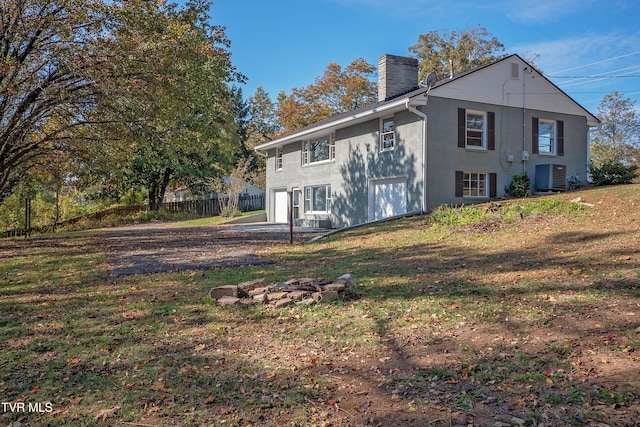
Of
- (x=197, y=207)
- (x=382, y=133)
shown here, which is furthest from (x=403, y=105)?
(x=197, y=207)

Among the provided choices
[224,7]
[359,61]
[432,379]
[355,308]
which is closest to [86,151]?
[224,7]

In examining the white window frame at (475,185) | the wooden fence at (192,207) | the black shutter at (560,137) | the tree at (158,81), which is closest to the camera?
the tree at (158,81)

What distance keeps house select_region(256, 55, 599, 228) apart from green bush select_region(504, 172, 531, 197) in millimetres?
258

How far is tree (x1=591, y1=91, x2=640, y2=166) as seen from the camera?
3741 cm

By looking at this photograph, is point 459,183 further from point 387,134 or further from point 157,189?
point 157,189

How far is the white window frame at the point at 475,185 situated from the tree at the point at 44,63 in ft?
39.4

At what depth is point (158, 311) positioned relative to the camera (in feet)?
19.1

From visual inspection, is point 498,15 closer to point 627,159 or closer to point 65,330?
point 65,330

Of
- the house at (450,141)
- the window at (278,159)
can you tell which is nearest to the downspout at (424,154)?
the house at (450,141)

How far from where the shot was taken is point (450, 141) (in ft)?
51.2

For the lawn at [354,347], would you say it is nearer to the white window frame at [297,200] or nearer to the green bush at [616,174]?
the green bush at [616,174]

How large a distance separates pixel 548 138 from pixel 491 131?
3.20 m

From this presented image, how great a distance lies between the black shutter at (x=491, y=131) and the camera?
1627cm

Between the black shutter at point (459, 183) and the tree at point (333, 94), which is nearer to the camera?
the black shutter at point (459, 183)
